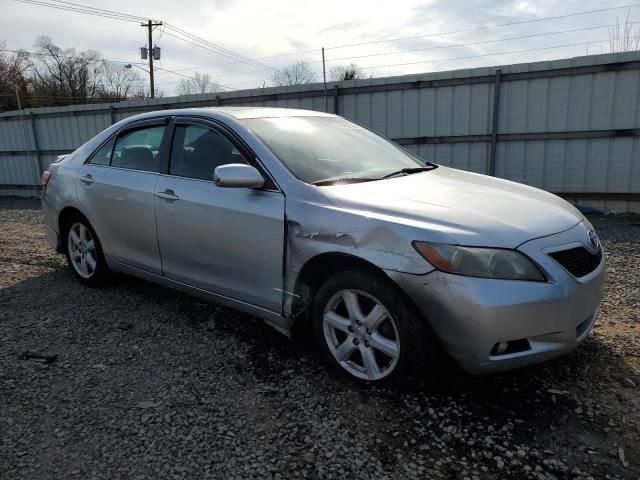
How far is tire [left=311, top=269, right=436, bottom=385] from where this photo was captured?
2482mm

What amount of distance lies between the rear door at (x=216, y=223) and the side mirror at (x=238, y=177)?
83 millimetres

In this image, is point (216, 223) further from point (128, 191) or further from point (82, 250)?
point (82, 250)

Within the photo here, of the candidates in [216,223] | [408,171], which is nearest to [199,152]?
[216,223]

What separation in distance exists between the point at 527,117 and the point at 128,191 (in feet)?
23.9

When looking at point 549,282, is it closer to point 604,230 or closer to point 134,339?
point 134,339

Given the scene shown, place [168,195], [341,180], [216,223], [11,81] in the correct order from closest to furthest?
[341,180] → [216,223] → [168,195] → [11,81]

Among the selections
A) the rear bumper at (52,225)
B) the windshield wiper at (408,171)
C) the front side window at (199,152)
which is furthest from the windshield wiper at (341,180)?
the rear bumper at (52,225)

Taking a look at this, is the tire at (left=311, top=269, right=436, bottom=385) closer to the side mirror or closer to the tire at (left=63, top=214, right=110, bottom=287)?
the side mirror

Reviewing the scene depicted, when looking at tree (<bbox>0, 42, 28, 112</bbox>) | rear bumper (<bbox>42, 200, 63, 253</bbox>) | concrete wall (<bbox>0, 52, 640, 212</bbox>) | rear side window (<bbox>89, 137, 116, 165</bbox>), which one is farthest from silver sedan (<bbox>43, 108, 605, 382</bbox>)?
tree (<bbox>0, 42, 28, 112</bbox>)

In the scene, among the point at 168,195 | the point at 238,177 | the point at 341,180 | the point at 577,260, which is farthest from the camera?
the point at 168,195

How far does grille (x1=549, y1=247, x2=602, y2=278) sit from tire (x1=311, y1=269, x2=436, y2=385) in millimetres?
752

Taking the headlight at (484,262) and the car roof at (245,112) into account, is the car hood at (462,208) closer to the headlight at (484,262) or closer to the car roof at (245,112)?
the headlight at (484,262)

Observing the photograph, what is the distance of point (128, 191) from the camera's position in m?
3.89

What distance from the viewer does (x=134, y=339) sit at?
11.6 ft
